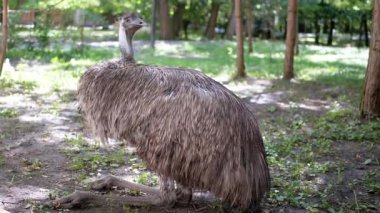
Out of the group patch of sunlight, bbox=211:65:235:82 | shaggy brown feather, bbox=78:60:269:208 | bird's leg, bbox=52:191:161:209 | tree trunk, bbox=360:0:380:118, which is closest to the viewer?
shaggy brown feather, bbox=78:60:269:208

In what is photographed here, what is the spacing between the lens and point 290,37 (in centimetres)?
991

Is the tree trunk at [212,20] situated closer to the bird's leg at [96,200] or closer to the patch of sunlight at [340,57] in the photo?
the patch of sunlight at [340,57]

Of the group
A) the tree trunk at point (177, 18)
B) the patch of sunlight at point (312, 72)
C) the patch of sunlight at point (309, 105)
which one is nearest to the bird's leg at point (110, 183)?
the patch of sunlight at point (309, 105)

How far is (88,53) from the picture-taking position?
45.9 ft

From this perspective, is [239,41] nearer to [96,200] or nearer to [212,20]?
[96,200]

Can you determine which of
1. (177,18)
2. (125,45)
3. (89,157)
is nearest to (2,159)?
(89,157)

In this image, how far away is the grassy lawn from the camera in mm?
4504

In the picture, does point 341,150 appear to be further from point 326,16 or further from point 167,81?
point 326,16

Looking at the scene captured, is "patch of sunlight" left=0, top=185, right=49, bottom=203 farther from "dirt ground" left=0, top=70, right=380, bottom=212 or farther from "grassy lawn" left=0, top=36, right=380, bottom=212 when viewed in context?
"grassy lawn" left=0, top=36, right=380, bottom=212

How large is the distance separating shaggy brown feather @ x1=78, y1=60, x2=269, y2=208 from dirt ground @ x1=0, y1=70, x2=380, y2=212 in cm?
46

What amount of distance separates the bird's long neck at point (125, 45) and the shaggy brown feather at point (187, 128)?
0.27 meters

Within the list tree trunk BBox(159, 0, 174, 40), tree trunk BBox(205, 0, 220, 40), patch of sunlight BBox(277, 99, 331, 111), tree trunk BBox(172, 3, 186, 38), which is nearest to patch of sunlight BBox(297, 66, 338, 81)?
patch of sunlight BBox(277, 99, 331, 111)

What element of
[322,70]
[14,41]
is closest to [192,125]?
[322,70]

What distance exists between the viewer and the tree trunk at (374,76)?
22.3 ft
